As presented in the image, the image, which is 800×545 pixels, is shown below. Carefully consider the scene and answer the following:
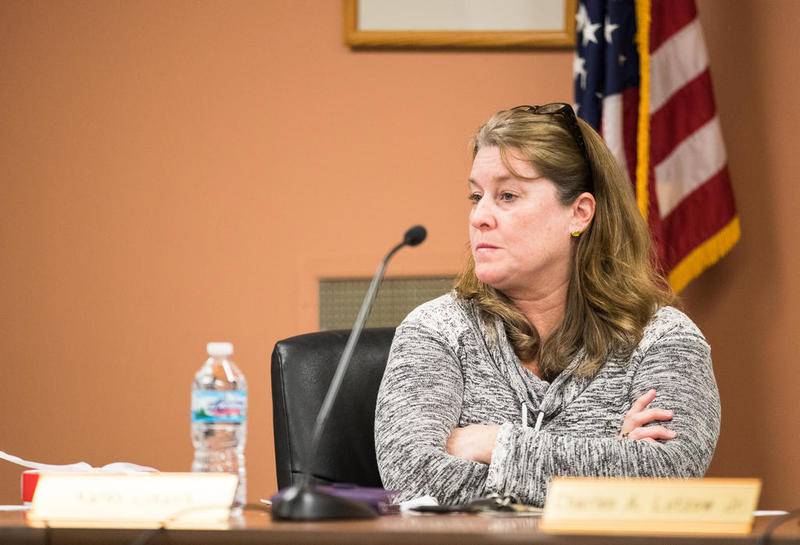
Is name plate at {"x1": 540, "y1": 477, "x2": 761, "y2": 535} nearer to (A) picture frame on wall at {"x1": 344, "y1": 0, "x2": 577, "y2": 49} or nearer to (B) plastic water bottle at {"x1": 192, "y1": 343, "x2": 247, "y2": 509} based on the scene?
(B) plastic water bottle at {"x1": 192, "y1": 343, "x2": 247, "y2": 509}

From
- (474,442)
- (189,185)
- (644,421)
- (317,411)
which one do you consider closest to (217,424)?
(317,411)

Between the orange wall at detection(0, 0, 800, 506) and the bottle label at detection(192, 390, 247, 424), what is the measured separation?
1.38m

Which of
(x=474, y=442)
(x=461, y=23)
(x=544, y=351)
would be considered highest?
Answer: (x=461, y=23)

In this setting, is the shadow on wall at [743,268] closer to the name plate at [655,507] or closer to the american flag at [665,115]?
the american flag at [665,115]

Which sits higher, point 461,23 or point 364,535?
point 461,23

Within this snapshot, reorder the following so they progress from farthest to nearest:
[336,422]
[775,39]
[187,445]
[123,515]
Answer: [187,445] < [775,39] < [336,422] < [123,515]

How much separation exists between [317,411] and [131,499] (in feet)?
2.70

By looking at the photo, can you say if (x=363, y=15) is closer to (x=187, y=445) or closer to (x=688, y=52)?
(x=688, y=52)

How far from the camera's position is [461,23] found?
124 inches

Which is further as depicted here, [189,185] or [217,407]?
[189,185]

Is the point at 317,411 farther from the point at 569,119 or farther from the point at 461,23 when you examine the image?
the point at 461,23

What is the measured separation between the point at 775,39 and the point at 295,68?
4.41ft

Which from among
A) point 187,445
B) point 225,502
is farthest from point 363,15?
point 225,502

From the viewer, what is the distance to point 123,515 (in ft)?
3.67
